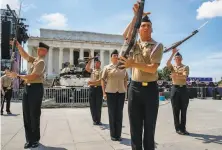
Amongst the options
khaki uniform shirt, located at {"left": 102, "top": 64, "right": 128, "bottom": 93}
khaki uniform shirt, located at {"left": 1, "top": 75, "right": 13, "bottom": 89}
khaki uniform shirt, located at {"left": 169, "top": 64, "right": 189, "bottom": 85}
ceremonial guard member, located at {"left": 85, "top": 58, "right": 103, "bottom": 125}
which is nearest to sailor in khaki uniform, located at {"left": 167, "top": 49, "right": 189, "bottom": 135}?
khaki uniform shirt, located at {"left": 169, "top": 64, "right": 189, "bottom": 85}

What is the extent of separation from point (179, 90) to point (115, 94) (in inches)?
65.6

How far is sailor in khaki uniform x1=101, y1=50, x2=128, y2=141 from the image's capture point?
5235mm

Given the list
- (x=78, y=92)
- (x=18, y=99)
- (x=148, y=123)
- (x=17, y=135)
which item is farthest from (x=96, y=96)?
(x=18, y=99)

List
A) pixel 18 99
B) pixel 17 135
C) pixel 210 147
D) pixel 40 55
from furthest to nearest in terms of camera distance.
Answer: pixel 18 99, pixel 17 135, pixel 40 55, pixel 210 147

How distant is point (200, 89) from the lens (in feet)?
76.8

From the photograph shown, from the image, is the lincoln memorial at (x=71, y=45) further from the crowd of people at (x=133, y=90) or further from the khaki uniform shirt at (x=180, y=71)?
the crowd of people at (x=133, y=90)

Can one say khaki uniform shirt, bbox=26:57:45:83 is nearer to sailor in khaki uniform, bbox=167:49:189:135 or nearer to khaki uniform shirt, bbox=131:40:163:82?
khaki uniform shirt, bbox=131:40:163:82

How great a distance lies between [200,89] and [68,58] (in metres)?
60.7

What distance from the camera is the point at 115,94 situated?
539cm

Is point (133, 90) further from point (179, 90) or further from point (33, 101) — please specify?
point (179, 90)

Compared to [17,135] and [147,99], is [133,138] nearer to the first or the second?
[147,99]

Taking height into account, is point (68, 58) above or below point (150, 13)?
above

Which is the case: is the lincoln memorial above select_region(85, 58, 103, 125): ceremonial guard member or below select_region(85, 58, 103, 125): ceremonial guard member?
above

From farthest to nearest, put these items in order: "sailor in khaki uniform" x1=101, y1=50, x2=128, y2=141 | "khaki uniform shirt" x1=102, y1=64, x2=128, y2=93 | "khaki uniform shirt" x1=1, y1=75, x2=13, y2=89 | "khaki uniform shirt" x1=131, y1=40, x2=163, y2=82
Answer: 1. "khaki uniform shirt" x1=1, y1=75, x2=13, y2=89
2. "khaki uniform shirt" x1=102, y1=64, x2=128, y2=93
3. "sailor in khaki uniform" x1=101, y1=50, x2=128, y2=141
4. "khaki uniform shirt" x1=131, y1=40, x2=163, y2=82
